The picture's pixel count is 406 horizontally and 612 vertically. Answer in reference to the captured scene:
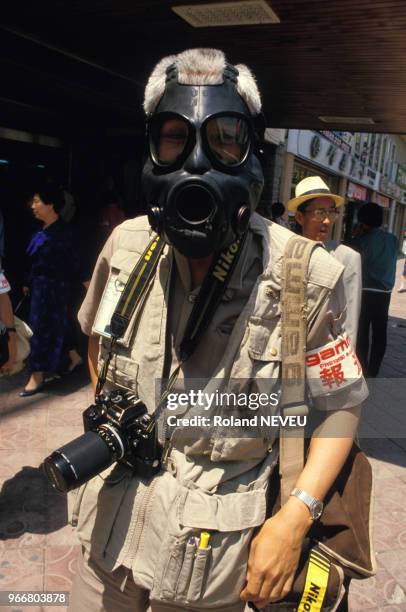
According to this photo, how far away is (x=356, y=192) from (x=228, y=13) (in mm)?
17897

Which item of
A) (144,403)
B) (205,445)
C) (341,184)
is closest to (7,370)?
(144,403)

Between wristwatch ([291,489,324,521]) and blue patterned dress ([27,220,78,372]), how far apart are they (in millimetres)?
3796

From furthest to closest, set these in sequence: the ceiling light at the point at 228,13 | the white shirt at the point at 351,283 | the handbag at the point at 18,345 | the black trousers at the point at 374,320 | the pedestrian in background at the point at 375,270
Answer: the black trousers at the point at 374,320
the pedestrian in background at the point at 375,270
the ceiling light at the point at 228,13
the white shirt at the point at 351,283
the handbag at the point at 18,345

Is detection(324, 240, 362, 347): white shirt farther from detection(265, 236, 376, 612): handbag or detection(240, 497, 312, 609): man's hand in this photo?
detection(240, 497, 312, 609): man's hand

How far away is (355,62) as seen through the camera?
13.4 ft

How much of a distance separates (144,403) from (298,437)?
15.6 inches

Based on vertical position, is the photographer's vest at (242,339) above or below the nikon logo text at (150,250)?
below

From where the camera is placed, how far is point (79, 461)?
1.19 m

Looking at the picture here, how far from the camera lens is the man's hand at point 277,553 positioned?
44.5 inches

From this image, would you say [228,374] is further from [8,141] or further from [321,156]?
[321,156]

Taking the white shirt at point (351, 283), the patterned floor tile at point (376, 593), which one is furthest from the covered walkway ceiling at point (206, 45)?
the patterned floor tile at point (376, 593)

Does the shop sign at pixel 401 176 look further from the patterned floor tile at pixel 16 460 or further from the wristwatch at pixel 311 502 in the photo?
the wristwatch at pixel 311 502

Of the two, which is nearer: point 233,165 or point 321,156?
point 233,165

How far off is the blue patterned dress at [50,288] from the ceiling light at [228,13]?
2057 millimetres
